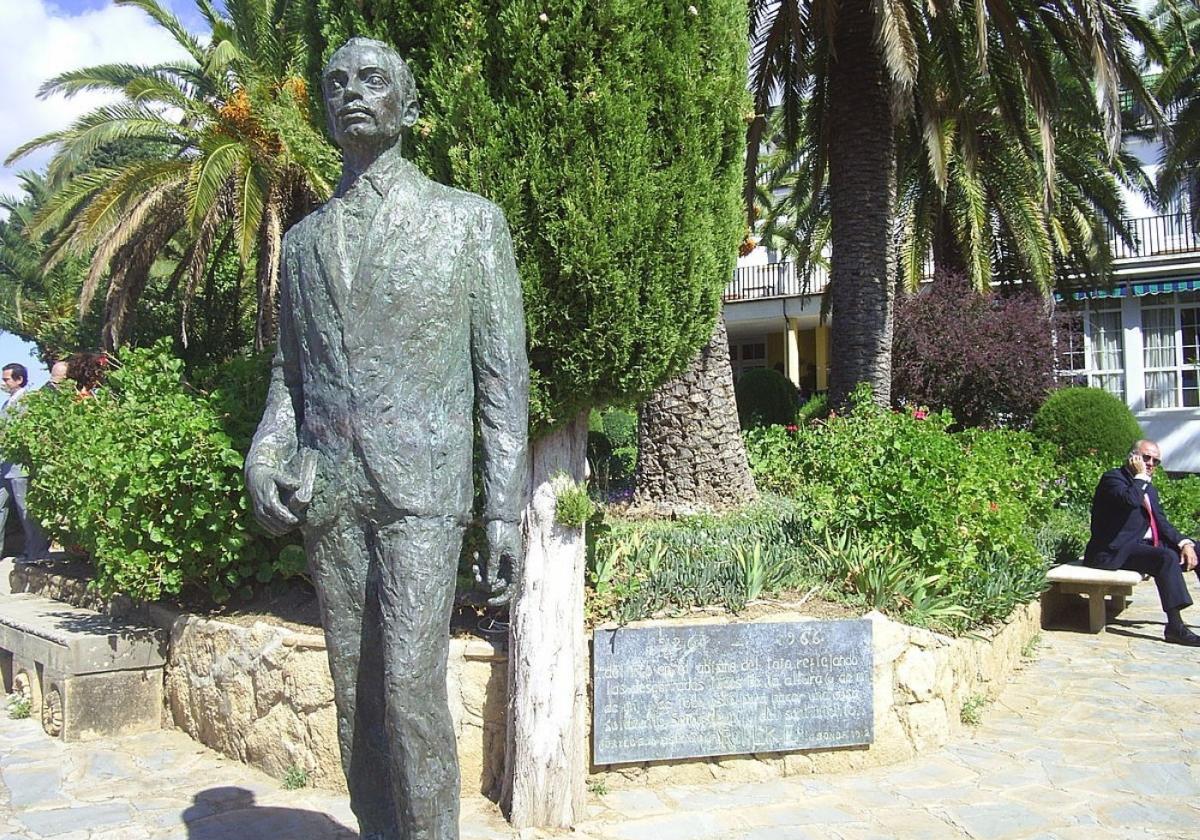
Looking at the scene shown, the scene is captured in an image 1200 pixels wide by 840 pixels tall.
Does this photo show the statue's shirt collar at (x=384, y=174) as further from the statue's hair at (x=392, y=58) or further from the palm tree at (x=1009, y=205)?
the palm tree at (x=1009, y=205)

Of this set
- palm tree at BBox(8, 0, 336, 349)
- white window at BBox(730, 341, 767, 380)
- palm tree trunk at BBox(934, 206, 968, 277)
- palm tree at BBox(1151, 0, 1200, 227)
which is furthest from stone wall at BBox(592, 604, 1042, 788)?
white window at BBox(730, 341, 767, 380)

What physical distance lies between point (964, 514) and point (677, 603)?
2.28 metres

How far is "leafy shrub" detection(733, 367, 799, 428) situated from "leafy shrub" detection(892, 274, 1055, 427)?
1.71 meters

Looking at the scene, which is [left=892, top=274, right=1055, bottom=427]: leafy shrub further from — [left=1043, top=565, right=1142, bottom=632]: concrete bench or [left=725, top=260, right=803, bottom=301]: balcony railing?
[left=725, top=260, right=803, bottom=301]: balcony railing

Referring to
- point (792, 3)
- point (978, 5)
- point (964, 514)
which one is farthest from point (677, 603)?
point (792, 3)

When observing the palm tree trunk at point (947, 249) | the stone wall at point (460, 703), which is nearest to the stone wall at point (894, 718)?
the stone wall at point (460, 703)

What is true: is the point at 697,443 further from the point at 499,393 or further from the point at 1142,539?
the point at 499,393

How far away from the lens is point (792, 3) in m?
9.95

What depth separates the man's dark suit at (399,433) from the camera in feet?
8.79

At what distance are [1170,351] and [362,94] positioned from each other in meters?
24.0

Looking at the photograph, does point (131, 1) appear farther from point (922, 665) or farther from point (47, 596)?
point (922, 665)

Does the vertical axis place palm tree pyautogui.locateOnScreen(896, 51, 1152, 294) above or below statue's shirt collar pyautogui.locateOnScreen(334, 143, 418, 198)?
above

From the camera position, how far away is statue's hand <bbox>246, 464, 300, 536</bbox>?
2703mm

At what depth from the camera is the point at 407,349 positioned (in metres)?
2.71
